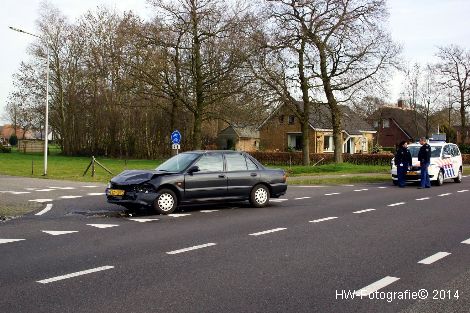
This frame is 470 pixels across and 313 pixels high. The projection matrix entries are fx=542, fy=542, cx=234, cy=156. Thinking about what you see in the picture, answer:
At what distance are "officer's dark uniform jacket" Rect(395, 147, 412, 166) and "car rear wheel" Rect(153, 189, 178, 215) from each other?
11.6m

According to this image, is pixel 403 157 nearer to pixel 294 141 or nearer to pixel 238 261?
pixel 238 261

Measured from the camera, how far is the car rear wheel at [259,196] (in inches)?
558

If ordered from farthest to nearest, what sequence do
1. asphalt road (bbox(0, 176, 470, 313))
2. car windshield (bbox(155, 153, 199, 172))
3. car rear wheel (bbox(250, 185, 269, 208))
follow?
car rear wheel (bbox(250, 185, 269, 208))
car windshield (bbox(155, 153, 199, 172))
asphalt road (bbox(0, 176, 470, 313))

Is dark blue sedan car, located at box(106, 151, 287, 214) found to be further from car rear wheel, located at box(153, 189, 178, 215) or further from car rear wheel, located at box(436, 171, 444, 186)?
car rear wheel, located at box(436, 171, 444, 186)

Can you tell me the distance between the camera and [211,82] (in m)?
37.2

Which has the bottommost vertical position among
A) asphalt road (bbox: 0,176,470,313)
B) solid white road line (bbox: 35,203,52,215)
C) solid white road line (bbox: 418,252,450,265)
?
solid white road line (bbox: 418,252,450,265)

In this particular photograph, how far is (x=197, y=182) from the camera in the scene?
43.5 ft

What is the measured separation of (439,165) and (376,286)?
58.7 ft

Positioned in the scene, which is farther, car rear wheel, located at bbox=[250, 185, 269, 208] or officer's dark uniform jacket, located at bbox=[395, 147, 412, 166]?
officer's dark uniform jacket, located at bbox=[395, 147, 412, 166]

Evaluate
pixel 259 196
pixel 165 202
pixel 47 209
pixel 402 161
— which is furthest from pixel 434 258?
pixel 402 161

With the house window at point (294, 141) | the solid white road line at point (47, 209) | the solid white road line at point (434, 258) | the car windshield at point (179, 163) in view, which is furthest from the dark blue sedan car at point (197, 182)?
the house window at point (294, 141)

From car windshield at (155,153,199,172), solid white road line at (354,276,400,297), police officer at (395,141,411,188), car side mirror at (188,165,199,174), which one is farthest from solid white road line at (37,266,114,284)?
police officer at (395,141,411,188)

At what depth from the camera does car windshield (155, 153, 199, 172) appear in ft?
44.1

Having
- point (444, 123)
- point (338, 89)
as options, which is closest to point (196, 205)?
point (338, 89)
